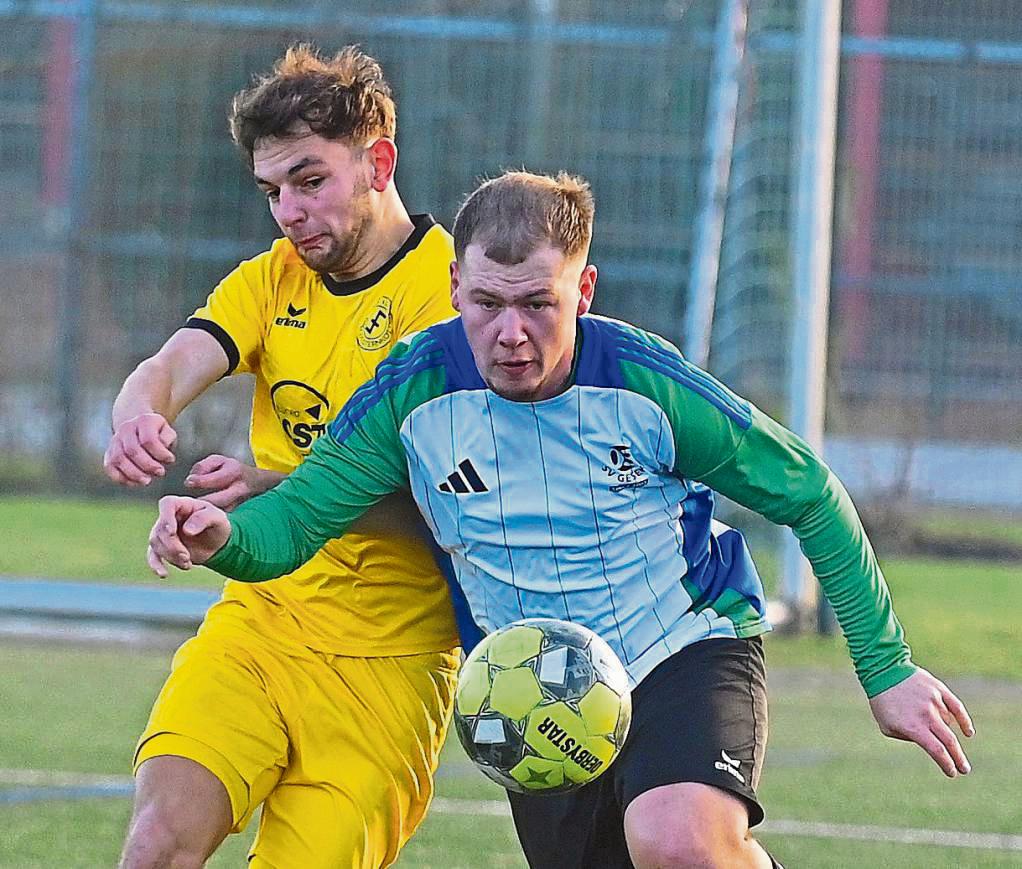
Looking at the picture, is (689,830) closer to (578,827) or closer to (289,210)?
(578,827)

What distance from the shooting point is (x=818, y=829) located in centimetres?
679

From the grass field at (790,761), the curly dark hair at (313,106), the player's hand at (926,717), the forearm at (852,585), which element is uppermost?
the curly dark hair at (313,106)

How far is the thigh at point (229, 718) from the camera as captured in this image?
4379 millimetres

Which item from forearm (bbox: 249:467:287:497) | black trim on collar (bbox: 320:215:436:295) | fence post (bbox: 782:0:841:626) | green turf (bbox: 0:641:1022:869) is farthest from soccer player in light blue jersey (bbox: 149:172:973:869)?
fence post (bbox: 782:0:841:626)

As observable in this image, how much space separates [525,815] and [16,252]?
41.2 ft

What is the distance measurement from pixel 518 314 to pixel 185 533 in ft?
2.69

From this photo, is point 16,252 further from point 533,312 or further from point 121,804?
point 533,312

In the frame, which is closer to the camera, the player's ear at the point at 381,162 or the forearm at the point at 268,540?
the forearm at the point at 268,540

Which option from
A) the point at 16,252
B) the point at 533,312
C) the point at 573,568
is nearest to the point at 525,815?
the point at 573,568

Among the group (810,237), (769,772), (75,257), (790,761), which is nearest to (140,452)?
(769,772)

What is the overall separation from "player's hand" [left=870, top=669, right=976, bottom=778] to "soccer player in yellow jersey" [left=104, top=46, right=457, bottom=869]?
111cm

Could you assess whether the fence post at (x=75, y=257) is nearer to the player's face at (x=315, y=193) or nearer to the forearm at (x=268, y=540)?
the player's face at (x=315, y=193)

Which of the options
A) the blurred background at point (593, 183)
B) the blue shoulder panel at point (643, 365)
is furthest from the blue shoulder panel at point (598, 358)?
the blurred background at point (593, 183)

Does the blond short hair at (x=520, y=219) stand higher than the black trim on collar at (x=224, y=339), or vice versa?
the blond short hair at (x=520, y=219)
